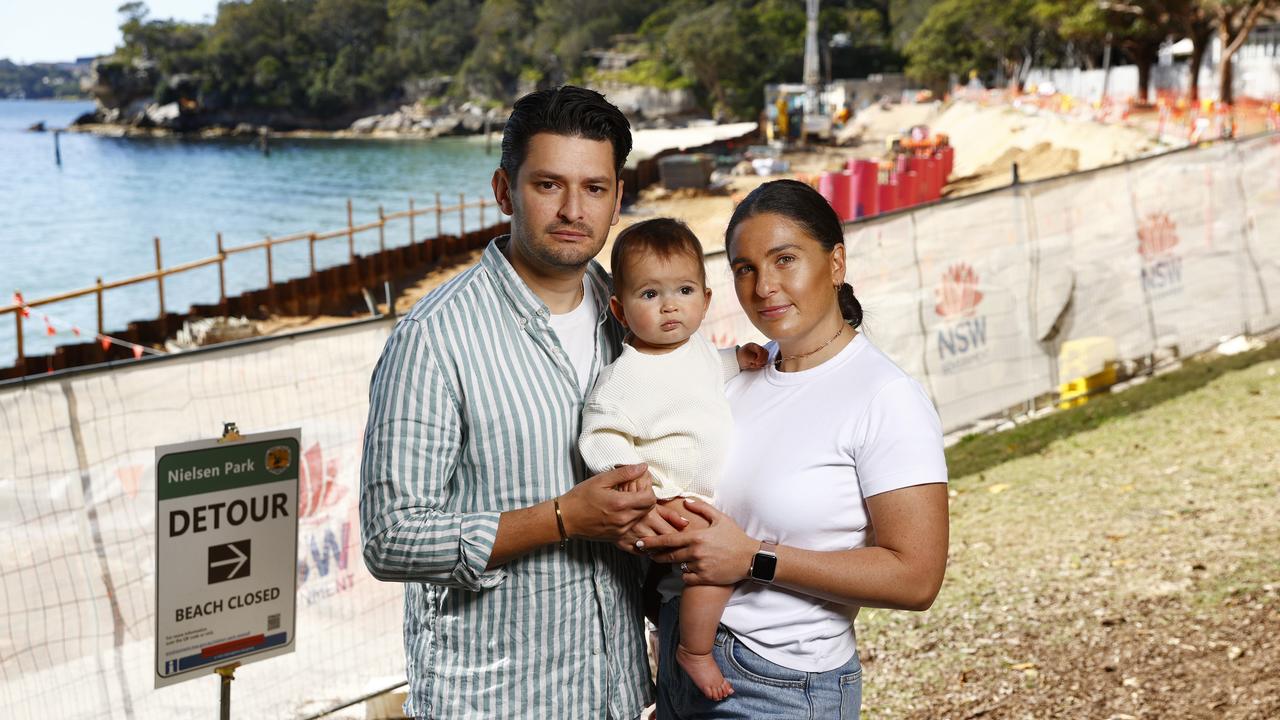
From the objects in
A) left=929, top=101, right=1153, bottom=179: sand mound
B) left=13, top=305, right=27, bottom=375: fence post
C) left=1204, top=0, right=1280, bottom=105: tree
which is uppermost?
left=1204, top=0, right=1280, bottom=105: tree

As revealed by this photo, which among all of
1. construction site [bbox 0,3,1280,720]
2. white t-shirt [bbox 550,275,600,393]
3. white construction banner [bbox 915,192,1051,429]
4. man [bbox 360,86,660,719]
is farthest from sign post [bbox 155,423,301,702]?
white construction banner [bbox 915,192,1051,429]

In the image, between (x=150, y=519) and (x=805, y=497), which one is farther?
(x=150, y=519)

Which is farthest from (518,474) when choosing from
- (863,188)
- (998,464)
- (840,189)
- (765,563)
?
(863,188)

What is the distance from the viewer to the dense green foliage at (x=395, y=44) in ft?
511

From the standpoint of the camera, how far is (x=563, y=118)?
87.6 inches

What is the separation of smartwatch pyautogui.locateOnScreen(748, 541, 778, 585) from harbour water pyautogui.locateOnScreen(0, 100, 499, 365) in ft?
79.0

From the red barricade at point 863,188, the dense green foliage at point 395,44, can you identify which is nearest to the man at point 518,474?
the red barricade at point 863,188

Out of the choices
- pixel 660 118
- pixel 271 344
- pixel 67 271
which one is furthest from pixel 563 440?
pixel 660 118

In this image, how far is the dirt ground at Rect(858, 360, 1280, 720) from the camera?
4273 mm

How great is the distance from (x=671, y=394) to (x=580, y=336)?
26cm

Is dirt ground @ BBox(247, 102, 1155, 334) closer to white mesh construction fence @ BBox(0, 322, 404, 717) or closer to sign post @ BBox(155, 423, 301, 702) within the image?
white mesh construction fence @ BBox(0, 322, 404, 717)

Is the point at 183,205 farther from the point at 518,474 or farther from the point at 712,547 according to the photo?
the point at 712,547

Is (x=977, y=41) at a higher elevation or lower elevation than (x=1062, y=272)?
higher

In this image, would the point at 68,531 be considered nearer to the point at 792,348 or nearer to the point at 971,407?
the point at 792,348
